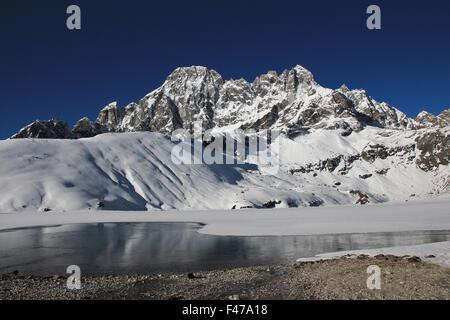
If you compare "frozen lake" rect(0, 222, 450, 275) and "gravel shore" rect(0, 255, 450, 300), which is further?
"frozen lake" rect(0, 222, 450, 275)

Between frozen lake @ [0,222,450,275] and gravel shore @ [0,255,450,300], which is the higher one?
gravel shore @ [0,255,450,300]

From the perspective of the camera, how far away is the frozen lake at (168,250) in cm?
3422

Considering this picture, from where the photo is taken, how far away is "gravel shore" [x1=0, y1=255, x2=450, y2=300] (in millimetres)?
22750

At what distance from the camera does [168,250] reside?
44125 mm

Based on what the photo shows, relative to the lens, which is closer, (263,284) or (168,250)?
(263,284)

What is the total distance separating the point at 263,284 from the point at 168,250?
2009cm

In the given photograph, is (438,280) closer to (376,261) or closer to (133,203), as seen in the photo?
(376,261)

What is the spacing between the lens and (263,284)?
25.7 metres

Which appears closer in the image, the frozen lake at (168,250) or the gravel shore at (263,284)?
the gravel shore at (263,284)

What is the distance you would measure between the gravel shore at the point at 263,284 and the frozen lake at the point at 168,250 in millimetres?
4175

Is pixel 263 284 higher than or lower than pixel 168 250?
higher

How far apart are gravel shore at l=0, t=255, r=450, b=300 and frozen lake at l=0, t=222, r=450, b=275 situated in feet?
13.7

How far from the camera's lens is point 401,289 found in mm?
A: 22781
